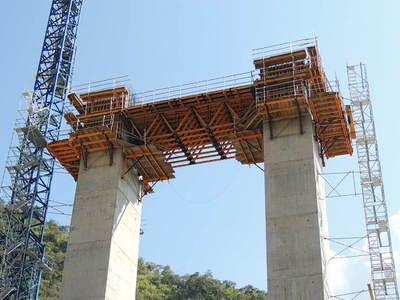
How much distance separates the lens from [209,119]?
36125 millimetres

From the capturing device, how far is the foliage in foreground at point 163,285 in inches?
3590

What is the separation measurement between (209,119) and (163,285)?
7595cm

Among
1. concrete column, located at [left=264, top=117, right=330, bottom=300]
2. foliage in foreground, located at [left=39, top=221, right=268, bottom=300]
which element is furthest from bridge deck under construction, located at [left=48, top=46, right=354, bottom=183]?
foliage in foreground, located at [left=39, top=221, right=268, bottom=300]

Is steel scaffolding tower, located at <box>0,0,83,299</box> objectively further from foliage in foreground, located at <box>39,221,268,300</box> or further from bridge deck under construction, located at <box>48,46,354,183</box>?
foliage in foreground, located at <box>39,221,268,300</box>

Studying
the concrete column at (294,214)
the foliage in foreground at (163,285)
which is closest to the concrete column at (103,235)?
the concrete column at (294,214)

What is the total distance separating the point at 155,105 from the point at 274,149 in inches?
309

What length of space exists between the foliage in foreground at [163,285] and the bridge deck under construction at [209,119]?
5129cm

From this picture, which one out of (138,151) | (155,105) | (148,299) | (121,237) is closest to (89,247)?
(121,237)

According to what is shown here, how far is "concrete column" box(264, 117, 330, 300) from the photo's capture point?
28.3 metres

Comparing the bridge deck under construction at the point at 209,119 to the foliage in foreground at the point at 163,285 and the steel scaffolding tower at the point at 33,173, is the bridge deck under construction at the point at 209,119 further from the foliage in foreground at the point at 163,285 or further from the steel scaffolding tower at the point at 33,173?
the foliage in foreground at the point at 163,285

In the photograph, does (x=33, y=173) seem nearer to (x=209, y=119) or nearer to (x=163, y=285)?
(x=209, y=119)

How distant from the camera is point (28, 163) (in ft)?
147

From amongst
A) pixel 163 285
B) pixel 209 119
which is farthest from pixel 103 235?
pixel 163 285

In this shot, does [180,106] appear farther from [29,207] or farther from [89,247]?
[29,207]
